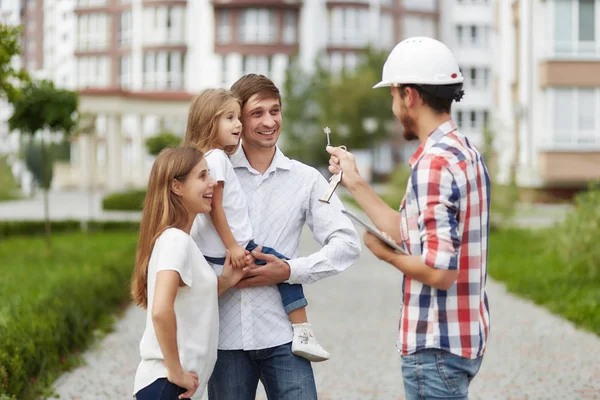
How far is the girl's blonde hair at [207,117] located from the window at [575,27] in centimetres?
2896

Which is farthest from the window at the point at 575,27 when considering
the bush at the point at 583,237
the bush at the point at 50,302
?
the bush at the point at 583,237

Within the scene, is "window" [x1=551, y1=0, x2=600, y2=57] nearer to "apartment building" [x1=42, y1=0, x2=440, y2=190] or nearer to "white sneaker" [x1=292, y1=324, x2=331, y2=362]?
"white sneaker" [x1=292, y1=324, x2=331, y2=362]

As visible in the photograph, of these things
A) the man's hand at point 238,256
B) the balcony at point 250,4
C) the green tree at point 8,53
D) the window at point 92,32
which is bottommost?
the man's hand at point 238,256

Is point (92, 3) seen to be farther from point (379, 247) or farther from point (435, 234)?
point (435, 234)

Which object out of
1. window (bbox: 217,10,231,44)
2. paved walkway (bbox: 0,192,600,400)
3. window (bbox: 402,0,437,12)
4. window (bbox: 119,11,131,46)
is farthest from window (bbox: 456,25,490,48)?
paved walkway (bbox: 0,192,600,400)

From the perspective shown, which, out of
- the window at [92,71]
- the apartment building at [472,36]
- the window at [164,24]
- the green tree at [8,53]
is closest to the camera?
the green tree at [8,53]

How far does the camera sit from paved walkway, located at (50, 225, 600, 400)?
684 centimetres

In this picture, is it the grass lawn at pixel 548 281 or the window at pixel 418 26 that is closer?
the grass lawn at pixel 548 281

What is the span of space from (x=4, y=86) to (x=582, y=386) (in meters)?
7.84

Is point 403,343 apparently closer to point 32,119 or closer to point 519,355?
point 519,355

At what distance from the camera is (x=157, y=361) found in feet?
10.7

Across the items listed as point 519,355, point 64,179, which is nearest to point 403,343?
point 519,355

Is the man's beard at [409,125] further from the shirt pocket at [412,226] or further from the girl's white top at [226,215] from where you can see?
the girl's white top at [226,215]

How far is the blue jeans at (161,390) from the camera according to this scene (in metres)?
3.25
